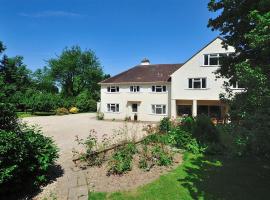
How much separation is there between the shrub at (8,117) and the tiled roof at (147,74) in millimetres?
24679

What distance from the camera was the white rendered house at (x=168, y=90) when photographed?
27.0m

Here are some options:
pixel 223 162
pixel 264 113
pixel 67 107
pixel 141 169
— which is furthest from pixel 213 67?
pixel 67 107

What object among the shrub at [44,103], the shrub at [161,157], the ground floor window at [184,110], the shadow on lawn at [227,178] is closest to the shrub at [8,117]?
the shrub at [161,157]

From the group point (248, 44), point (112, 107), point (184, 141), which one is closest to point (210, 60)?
point (112, 107)

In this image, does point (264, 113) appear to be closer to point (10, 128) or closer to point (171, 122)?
point (10, 128)

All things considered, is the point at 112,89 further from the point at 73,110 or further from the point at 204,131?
the point at 204,131

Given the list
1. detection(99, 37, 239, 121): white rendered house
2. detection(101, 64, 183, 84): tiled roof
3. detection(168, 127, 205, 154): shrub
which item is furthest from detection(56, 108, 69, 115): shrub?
detection(168, 127, 205, 154): shrub

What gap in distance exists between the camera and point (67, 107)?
48.5m

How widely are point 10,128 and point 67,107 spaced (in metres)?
42.3

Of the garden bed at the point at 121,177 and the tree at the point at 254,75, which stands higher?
the tree at the point at 254,75

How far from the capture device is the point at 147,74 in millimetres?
34281

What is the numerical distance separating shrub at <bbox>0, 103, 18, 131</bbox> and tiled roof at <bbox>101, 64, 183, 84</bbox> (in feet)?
81.0

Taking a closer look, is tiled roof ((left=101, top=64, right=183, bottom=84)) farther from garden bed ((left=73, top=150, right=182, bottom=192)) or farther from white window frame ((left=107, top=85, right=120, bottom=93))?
garden bed ((left=73, top=150, right=182, bottom=192))

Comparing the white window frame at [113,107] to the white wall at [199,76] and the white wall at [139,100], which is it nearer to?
the white wall at [139,100]
